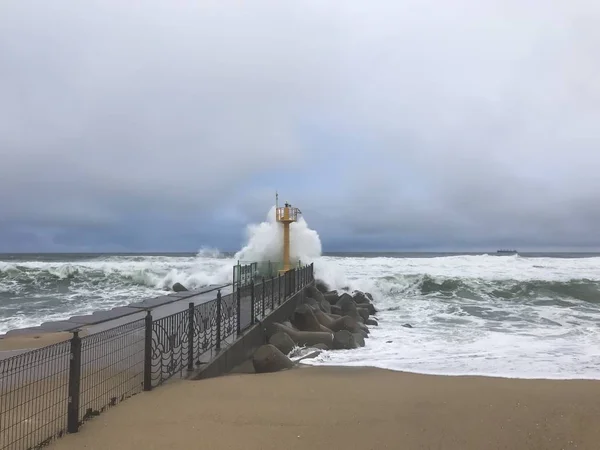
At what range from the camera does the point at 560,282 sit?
28.8 meters

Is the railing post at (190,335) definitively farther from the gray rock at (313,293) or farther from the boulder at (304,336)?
the gray rock at (313,293)

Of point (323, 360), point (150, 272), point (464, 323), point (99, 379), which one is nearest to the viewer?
point (99, 379)

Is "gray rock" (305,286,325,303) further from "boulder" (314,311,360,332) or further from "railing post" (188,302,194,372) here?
"railing post" (188,302,194,372)

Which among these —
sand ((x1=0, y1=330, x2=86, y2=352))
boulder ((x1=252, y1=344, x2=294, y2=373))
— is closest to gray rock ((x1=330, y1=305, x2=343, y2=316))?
boulder ((x1=252, y1=344, x2=294, y2=373))

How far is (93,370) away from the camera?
547cm

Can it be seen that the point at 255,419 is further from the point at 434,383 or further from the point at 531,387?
the point at 531,387

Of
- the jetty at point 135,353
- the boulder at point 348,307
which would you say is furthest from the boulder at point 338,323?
the boulder at point 348,307

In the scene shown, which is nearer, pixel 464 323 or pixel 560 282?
pixel 464 323

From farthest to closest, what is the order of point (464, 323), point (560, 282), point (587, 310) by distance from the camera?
point (560, 282)
point (587, 310)
point (464, 323)

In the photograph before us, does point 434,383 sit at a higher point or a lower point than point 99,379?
lower

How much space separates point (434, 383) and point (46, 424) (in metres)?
5.31

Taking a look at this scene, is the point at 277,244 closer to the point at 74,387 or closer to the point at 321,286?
the point at 321,286

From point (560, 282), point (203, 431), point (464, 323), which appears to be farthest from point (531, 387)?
point (560, 282)

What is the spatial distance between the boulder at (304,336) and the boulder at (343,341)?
5.2 inches
